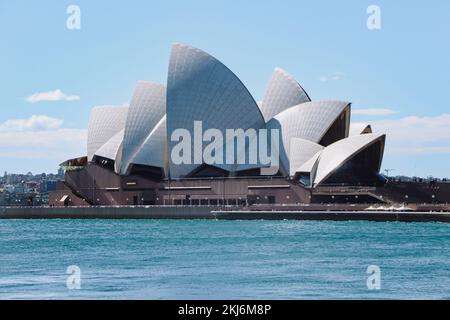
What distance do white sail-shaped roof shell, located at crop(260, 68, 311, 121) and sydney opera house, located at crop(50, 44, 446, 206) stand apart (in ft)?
0.35

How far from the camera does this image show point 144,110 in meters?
91.1

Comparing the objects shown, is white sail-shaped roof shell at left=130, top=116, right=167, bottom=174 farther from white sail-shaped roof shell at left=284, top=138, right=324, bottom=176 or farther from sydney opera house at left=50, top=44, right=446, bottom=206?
white sail-shaped roof shell at left=284, top=138, right=324, bottom=176

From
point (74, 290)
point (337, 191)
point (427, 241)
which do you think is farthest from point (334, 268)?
point (337, 191)

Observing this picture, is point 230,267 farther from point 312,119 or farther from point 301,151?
point 312,119

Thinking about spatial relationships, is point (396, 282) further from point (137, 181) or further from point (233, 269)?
point (137, 181)

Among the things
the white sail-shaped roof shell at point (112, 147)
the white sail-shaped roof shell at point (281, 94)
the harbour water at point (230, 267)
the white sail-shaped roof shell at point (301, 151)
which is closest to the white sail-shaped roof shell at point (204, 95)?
the white sail-shaped roof shell at point (281, 94)

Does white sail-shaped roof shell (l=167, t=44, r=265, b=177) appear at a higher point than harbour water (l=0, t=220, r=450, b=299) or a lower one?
higher

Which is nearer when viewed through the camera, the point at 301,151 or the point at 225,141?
the point at 301,151

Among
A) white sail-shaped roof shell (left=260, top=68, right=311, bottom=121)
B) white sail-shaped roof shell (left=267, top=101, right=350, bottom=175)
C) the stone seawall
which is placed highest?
white sail-shaped roof shell (left=260, top=68, right=311, bottom=121)

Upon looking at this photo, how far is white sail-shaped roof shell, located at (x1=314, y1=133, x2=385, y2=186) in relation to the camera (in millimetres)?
82688

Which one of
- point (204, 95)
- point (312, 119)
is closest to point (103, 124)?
point (204, 95)

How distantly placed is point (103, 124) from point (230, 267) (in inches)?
2737

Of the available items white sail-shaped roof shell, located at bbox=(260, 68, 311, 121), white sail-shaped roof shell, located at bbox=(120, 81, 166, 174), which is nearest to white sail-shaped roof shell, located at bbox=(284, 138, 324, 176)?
white sail-shaped roof shell, located at bbox=(260, 68, 311, 121)

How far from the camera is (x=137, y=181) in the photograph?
315ft
